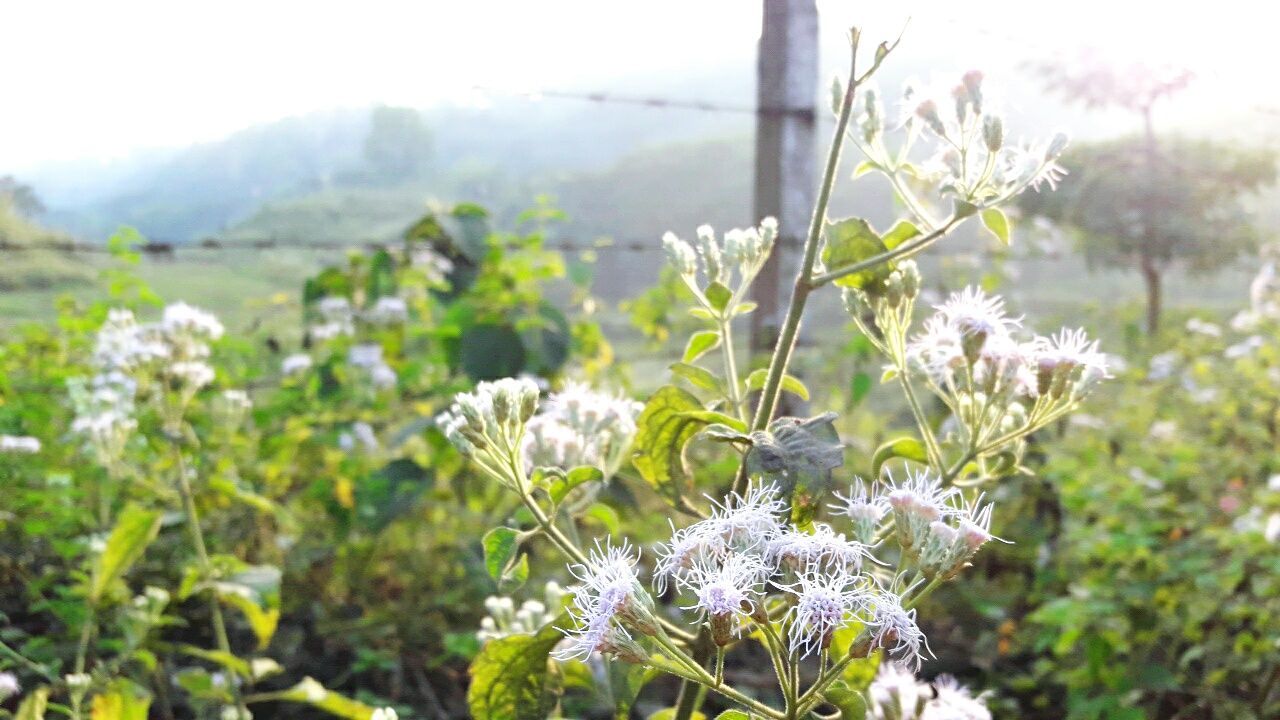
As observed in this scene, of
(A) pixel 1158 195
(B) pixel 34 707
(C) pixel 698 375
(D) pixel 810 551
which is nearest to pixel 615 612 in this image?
(D) pixel 810 551

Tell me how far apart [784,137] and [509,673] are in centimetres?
187

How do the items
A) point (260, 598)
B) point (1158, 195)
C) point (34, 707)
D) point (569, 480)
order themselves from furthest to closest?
point (1158, 195)
point (260, 598)
point (34, 707)
point (569, 480)

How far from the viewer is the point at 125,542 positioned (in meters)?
1.40

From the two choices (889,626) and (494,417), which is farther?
Result: (494,417)

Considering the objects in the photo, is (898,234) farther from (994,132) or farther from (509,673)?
(509,673)

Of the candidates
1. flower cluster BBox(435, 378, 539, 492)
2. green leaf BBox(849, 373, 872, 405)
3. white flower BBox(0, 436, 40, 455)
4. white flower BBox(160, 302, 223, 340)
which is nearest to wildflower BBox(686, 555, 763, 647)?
flower cluster BBox(435, 378, 539, 492)

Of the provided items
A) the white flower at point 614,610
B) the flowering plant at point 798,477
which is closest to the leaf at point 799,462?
the flowering plant at point 798,477

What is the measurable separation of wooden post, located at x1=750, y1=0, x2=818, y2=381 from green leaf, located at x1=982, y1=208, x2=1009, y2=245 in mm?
1491

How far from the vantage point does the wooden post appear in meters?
2.39

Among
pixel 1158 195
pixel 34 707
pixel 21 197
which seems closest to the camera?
pixel 34 707

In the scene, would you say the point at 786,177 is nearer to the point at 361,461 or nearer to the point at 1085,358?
the point at 361,461

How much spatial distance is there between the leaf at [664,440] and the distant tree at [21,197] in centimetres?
190

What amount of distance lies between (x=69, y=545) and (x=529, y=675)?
4.22ft

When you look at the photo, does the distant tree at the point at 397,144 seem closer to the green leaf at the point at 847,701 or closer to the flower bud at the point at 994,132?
the flower bud at the point at 994,132
